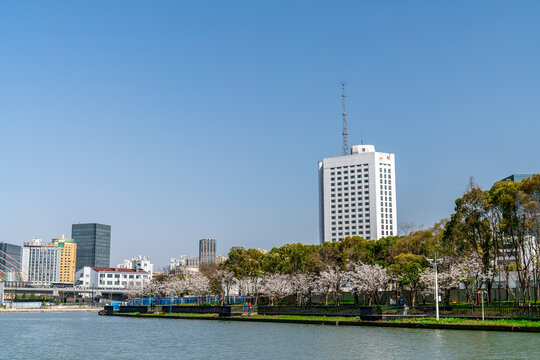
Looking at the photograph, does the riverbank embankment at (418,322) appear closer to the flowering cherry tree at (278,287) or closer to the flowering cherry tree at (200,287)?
the flowering cherry tree at (278,287)

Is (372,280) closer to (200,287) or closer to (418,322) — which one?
(418,322)

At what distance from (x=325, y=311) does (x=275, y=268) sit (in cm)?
3850

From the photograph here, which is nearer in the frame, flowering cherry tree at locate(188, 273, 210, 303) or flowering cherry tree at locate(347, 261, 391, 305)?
flowering cherry tree at locate(347, 261, 391, 305)

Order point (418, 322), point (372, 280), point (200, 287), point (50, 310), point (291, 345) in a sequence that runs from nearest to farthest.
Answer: point (291, 345)
point (418, 322)
point (372, 280)
point (200, 287)
point (50, 310)

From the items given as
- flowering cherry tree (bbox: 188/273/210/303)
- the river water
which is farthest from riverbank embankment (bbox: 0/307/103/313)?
the river water

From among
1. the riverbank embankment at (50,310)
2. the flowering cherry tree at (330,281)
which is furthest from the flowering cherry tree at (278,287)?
the riverbank embankment at (50,310)

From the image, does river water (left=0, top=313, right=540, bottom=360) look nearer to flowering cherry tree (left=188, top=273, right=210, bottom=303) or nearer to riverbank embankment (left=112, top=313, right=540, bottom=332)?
riverbank embankment (left=112, top=313, right=540, bottom=332)

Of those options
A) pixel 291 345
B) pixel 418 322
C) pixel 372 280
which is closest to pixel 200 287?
pixel 372 280

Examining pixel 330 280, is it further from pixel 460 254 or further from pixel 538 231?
pixel 538 231

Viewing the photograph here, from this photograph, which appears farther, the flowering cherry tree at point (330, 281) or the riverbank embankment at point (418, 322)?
the flowering cherry tree at point (330, 281)

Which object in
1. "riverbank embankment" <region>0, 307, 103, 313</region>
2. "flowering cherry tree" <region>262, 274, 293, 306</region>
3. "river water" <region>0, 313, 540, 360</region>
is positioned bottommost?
"riverbank embankment" <region>0, 307, 103, 313</region>

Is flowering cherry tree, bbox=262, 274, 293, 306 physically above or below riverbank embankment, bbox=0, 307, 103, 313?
above

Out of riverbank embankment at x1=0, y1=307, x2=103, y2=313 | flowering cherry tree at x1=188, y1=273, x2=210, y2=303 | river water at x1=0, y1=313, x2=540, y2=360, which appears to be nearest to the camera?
river water at x1=0, y1=313, x2=540, y2=360

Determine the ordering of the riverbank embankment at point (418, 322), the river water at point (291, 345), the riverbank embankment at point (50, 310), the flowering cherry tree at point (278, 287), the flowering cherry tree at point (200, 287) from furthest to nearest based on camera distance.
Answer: the riverbank embankment at point (50, 310), the flowering cherry tree at point (200, 287), the flowering cherry tree at point (278, 287), the riverbank embankment at point (418, 322), the river water at point (291, 345)
